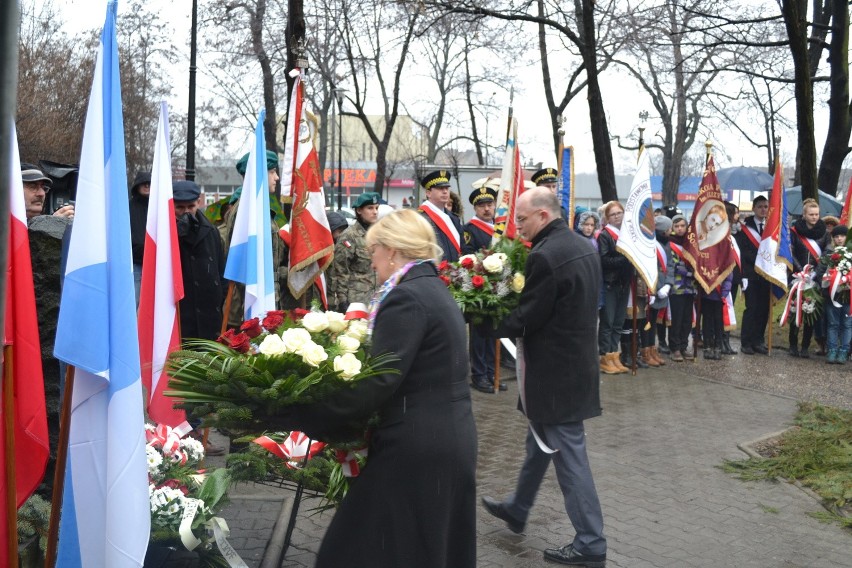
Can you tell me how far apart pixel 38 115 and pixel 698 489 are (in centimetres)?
1991

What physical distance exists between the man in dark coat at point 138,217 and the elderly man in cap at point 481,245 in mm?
4259

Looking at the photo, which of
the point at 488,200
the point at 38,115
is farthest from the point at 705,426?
the point at 38,115

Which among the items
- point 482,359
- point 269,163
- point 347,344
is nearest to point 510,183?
point 482,359

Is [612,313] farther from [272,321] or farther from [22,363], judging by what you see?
[22,363]

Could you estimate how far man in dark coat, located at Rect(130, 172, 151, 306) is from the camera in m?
7.27

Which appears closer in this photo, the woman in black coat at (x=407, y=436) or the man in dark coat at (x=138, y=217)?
the woman in black coat at (x=407, y=436)

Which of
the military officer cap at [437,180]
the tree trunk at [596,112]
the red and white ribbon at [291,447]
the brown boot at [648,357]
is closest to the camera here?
the red and white ribbon at [291,447]

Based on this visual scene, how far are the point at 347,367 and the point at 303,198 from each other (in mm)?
4939

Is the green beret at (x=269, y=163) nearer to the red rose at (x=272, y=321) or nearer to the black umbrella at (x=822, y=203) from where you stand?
the red rose at (x=272, y=321)

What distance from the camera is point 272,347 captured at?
11.7 ft

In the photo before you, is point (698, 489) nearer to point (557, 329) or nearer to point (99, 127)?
point (557, 329)

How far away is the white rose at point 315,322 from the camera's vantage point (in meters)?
3.90

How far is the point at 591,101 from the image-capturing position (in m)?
17.7

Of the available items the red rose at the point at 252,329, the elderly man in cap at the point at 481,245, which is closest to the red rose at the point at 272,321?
the red rose at the point at 252,329
